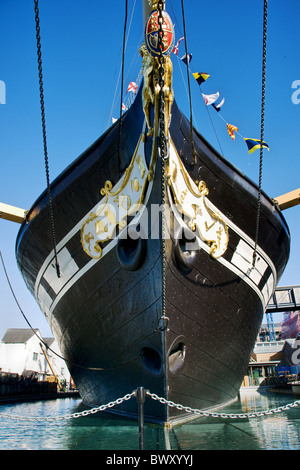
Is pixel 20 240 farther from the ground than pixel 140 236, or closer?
farther from the ground

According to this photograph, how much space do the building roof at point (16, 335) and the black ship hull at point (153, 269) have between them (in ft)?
80.6

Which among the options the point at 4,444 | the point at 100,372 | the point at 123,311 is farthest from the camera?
the point at 100,372

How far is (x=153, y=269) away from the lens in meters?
4.18

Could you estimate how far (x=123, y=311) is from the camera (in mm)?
4559

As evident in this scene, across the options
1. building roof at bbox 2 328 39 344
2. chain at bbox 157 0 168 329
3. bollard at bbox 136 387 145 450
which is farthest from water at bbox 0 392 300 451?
building roof at bbox 2 328 39 344

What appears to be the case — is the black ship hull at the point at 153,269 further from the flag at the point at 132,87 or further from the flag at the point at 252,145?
the flag at the point at 132,87

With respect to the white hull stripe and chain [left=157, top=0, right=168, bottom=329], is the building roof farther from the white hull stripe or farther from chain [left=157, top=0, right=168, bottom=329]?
chain [left=157, top=0, right=168, bottom=329]

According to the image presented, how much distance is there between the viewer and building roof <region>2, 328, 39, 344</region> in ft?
91.2

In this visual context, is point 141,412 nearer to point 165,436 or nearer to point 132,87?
point 165,436

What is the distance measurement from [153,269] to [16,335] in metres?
27.9

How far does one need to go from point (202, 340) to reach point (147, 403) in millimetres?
1124

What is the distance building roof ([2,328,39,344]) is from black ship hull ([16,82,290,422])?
2457 cm
